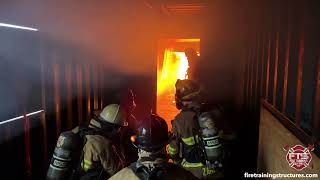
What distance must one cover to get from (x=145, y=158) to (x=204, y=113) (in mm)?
1660

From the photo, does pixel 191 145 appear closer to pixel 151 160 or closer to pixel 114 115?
pixel 114 115

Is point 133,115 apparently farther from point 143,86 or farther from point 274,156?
point 274,156

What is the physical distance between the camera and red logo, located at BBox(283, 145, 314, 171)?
2.18 m

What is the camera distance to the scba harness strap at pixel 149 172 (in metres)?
2.19

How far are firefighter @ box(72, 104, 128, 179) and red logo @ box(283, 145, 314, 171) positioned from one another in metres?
1.99

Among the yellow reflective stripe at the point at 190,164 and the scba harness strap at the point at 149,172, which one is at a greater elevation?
the scba harness strap at the point at 149,172

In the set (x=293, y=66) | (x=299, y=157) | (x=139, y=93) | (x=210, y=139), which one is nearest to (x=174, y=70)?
(x=139, y=93)

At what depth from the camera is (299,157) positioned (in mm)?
2305

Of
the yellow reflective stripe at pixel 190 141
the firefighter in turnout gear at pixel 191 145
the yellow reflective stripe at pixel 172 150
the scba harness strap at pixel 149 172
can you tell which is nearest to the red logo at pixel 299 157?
the scba harness strap at pixel 149 172

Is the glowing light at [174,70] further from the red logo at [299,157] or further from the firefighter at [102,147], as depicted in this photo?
the red logo at [299,157]

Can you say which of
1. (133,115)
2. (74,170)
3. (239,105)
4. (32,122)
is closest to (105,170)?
(74,170)

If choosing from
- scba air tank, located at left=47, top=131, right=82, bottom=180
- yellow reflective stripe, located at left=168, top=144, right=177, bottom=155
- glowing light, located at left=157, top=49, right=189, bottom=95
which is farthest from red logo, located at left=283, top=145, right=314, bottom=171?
glowing light, located at left=157, top=49, right=189, bottom=95

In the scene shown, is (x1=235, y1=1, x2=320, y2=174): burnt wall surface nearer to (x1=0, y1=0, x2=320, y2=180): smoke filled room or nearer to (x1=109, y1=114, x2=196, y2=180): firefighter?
(x1=0, y1=0, x2=320, y2=180): smoke filled room

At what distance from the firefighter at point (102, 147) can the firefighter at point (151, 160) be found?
1272mm
